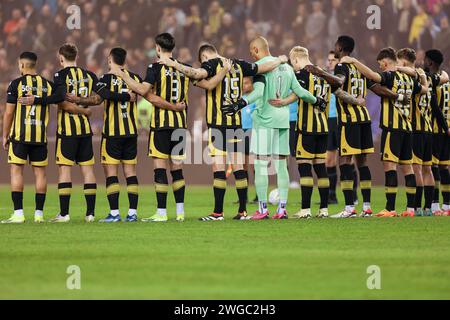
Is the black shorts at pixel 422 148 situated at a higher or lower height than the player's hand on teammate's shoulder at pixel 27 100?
lower

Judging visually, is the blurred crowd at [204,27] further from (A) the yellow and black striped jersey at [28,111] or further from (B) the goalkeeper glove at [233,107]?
(B) the goalkeeper glove at [233,107]

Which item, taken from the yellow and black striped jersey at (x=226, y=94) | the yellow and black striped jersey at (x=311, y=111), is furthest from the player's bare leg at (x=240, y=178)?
the yellow and black striped jersey at (x=311, y=111)

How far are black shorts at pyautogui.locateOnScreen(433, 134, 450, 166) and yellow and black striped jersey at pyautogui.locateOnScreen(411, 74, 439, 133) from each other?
0.45 metres

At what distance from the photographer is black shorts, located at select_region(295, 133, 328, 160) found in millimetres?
13797

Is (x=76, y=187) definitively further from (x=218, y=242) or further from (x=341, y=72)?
(x=218, y=242)

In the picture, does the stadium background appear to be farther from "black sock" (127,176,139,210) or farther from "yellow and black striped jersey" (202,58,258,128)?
"yellow and black striped jersey" (202,58,258,128)

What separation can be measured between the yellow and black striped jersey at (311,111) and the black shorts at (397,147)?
887 millimetres

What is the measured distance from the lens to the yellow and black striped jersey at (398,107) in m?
14.1

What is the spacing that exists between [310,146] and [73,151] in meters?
2.88

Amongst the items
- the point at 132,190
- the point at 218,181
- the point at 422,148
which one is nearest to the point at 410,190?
the point at 422,148

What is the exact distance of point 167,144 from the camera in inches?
521

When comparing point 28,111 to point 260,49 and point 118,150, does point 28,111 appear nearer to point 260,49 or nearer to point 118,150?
point 118,150

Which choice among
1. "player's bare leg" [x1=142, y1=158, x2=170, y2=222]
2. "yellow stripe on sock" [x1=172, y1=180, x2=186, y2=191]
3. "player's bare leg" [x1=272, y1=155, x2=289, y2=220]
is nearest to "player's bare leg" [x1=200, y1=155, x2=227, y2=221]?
"yellow stripe on sock" [x1=172, y1=180, x2=186, y2=191]

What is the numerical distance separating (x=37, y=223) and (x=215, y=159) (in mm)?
2232
